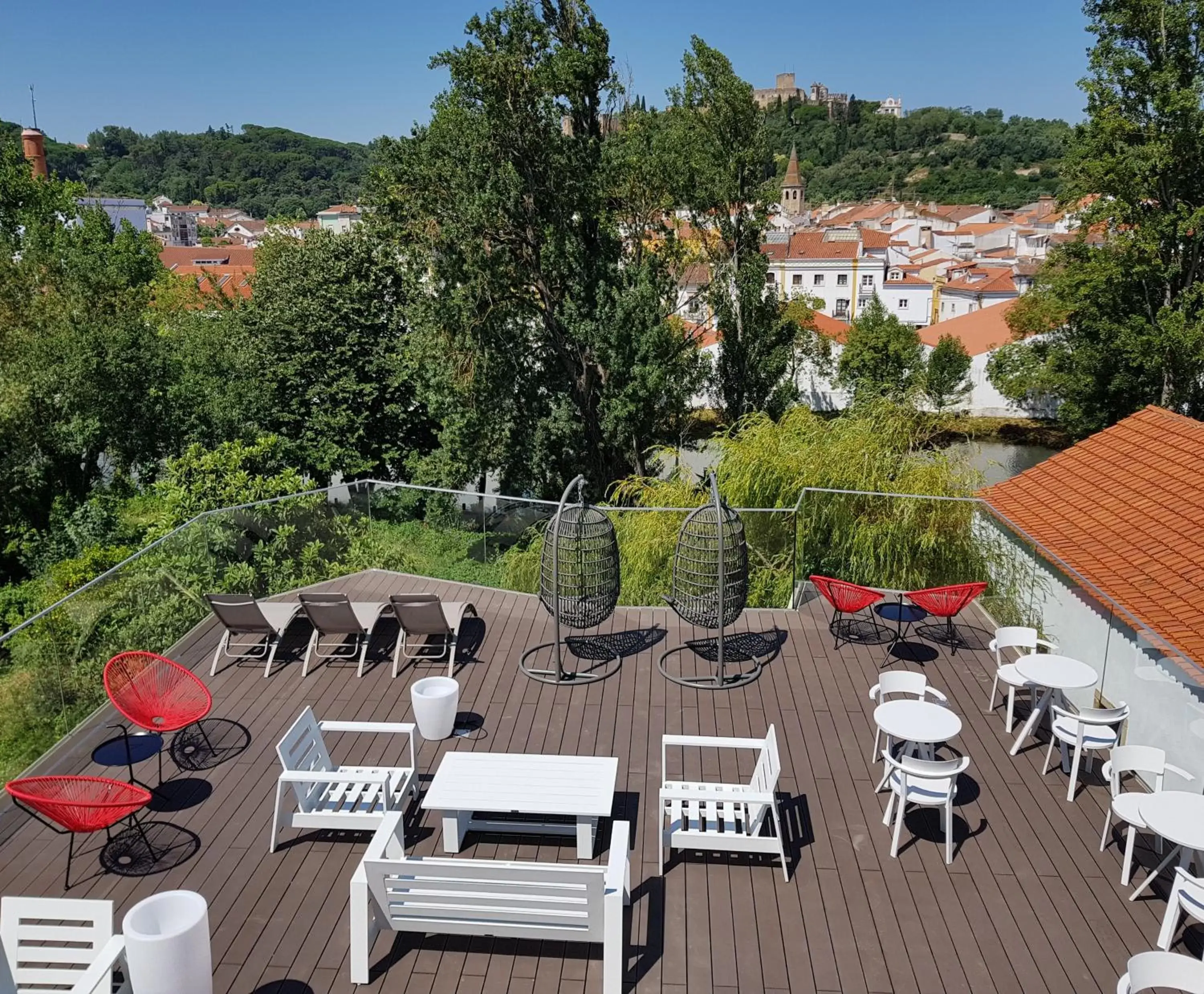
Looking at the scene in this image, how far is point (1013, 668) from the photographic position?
22.8 feet

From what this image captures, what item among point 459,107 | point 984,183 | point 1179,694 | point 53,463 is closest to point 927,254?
point 984,183

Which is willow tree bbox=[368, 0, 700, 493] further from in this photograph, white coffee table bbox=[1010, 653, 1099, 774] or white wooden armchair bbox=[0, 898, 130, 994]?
white wooden armchair bbox=[0, 898, 130, 994]

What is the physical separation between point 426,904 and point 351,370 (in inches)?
Answer: 665

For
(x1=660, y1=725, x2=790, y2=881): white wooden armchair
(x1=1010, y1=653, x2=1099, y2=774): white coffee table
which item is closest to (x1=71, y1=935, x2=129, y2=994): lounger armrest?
(x1=660, y1=725, x2=790, y2=881): white wooden armchair

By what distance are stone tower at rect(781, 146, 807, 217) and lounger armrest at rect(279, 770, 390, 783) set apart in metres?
97.8

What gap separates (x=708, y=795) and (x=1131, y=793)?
8.21 feet

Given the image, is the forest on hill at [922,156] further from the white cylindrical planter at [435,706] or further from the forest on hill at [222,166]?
the white cylindrical planter at [435,706]

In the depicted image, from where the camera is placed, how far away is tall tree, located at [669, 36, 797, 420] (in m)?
23.2

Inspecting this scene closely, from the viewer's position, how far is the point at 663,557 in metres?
11.1

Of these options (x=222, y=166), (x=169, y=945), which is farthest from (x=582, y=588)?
(x=222, y=166)

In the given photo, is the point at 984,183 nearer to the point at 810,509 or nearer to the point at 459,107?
the point at 459,107

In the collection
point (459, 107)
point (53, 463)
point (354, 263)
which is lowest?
point (53, 463)

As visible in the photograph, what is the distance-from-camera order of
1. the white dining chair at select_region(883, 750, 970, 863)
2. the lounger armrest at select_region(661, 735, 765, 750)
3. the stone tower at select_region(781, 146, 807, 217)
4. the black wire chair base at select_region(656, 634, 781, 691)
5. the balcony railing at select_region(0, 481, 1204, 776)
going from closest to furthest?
the white dining chair at select_region(883, 750, 970, 863) < the lounger armrest at select_region(661, 735, 765, 750) < the balcony railing at select_region(0, 481, 1204, 776) < the black wire chair base at select_region(656, 634, 781, 691) < the stone tower at select_region(781, 146, 807, 217)

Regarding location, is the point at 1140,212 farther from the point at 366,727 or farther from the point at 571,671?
the point at 366,727
